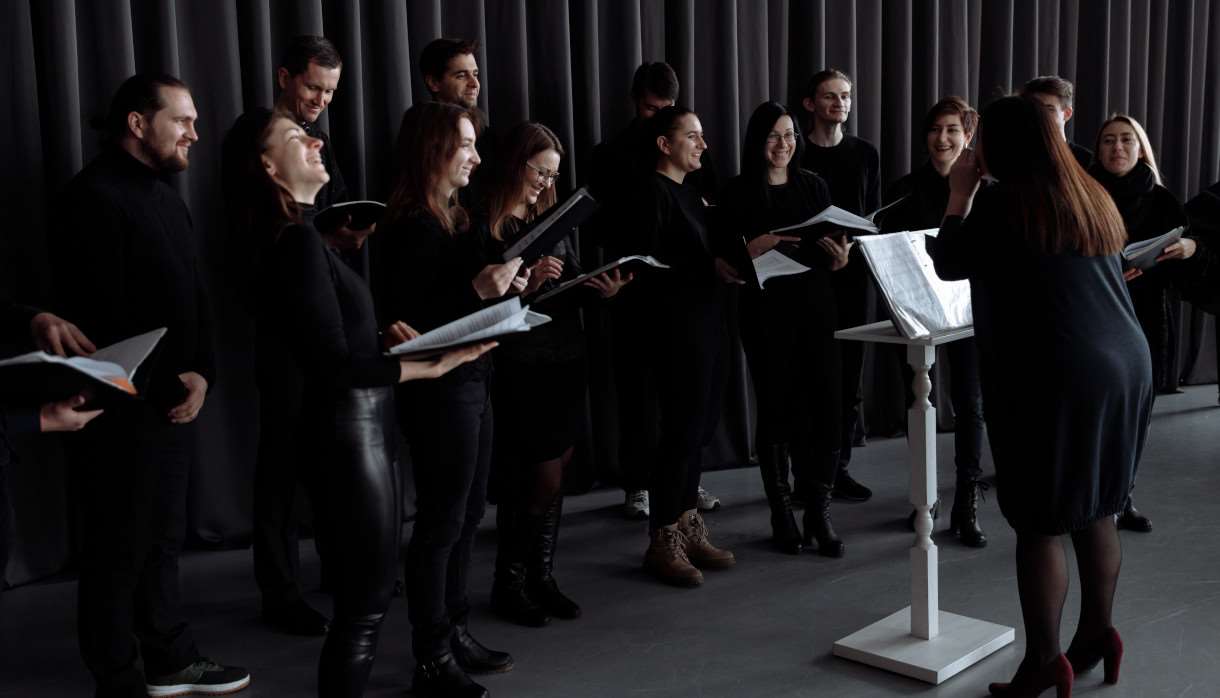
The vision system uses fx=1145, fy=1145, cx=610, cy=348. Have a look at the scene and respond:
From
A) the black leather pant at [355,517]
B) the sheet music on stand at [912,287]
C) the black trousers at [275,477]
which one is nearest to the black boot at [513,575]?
the black trousers at [275,477]

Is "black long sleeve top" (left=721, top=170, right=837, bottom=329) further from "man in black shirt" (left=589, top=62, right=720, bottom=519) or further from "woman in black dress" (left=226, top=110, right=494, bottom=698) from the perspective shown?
"woman in black dress" (left=226, top=110, right=494, bottom=698)

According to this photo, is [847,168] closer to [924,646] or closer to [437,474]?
[924,646]

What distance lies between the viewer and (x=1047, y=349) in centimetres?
224

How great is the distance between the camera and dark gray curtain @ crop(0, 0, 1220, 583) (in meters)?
3.36

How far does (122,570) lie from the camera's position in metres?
2.30

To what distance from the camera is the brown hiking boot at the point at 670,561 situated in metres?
3.26

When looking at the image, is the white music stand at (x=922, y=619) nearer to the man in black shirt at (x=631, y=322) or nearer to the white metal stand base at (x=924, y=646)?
the white metal stand base at (x=924, y=646)

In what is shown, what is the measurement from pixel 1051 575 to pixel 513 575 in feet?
4.42

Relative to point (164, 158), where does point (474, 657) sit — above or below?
below

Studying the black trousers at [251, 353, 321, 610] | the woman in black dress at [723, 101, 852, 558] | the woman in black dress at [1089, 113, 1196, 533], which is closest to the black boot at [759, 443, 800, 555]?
the woman in black dress at [723, 101, 852, 558]

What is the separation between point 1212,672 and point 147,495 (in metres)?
2.34

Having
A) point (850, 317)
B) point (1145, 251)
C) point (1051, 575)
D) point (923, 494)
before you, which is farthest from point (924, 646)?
point (850, 317)

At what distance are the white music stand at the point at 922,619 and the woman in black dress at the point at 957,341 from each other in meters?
0.77

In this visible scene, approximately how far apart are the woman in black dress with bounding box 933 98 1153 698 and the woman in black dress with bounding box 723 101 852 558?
105 cm
